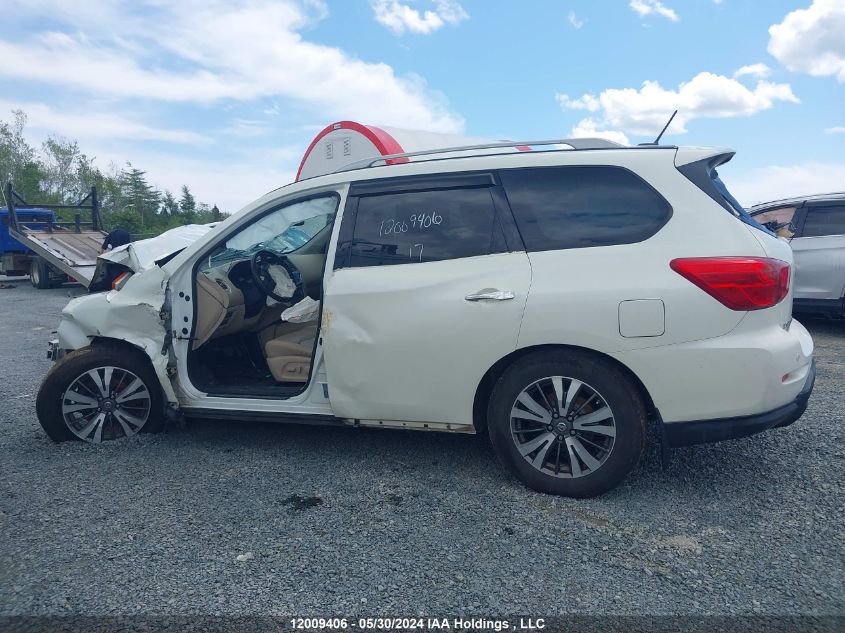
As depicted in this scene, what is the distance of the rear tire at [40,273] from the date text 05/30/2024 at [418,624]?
16.4 m

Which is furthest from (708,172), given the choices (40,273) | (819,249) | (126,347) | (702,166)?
(40,273)

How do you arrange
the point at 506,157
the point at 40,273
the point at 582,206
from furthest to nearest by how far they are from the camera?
the point at 40,273
the point at 506,157
the point at 582,206

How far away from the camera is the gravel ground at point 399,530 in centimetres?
235

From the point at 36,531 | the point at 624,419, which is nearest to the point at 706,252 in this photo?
the point at 624,419

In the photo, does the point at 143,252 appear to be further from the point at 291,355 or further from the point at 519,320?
the point at 519,320

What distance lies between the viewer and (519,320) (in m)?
3.02

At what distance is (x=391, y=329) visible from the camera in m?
3.27

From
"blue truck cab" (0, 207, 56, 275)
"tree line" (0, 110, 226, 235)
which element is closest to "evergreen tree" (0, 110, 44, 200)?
"tree line" (0, 110, 226, 235)

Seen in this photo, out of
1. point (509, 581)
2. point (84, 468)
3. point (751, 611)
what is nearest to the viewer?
point (751, 611)

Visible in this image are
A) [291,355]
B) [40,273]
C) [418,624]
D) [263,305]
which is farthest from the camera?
[40,273]

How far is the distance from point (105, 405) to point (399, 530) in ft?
7.82

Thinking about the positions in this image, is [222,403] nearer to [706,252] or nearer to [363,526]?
[363,526]

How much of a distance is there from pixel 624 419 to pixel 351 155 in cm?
676

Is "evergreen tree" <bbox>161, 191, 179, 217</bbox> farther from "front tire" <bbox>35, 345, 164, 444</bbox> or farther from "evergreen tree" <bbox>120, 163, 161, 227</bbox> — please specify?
"front tire" <bbox>35, 345, 164, 444</bbox>
